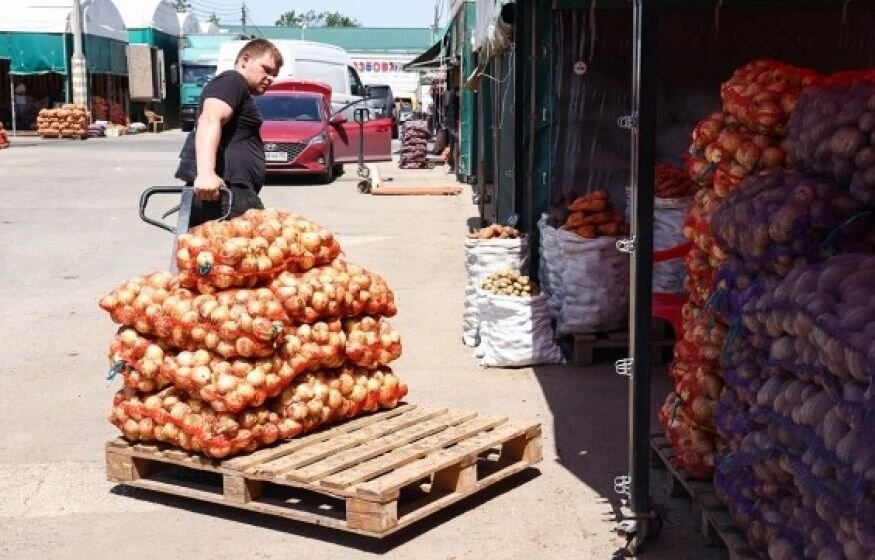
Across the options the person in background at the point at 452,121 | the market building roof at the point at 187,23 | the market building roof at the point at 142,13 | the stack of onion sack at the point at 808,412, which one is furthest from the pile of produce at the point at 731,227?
the market building roof at the point at 187,23

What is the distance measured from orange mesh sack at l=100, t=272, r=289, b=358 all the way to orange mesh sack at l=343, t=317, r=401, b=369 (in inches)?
19.9

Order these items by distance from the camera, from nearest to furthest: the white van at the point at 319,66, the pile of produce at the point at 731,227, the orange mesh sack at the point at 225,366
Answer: the pile of produce at the point at 731,227 < the orange mesh sack at the point at 225,366 < the white van at the point at 319,66

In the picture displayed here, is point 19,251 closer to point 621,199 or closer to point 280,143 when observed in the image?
point 621,199

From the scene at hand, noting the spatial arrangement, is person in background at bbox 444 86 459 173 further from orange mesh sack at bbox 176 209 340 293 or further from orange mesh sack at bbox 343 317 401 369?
orange mesh sack at bbox 176 209 340 293

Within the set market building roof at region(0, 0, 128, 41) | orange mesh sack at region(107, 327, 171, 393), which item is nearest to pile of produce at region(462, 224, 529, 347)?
orange mesh sack at region(107, 327, 171, 393)

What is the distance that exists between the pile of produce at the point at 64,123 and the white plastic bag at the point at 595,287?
34.8 meters

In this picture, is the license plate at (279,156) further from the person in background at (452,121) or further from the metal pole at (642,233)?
the metal pole at (642,233)

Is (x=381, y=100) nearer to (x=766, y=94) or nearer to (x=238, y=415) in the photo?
(x=238, y=415)

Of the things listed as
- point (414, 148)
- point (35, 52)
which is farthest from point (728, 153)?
point (35, 52)

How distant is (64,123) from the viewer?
40.3m

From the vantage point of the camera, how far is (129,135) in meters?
45.8

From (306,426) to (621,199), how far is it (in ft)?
18.1

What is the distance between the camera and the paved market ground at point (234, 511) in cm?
523

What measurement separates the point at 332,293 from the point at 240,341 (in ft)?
1.95
